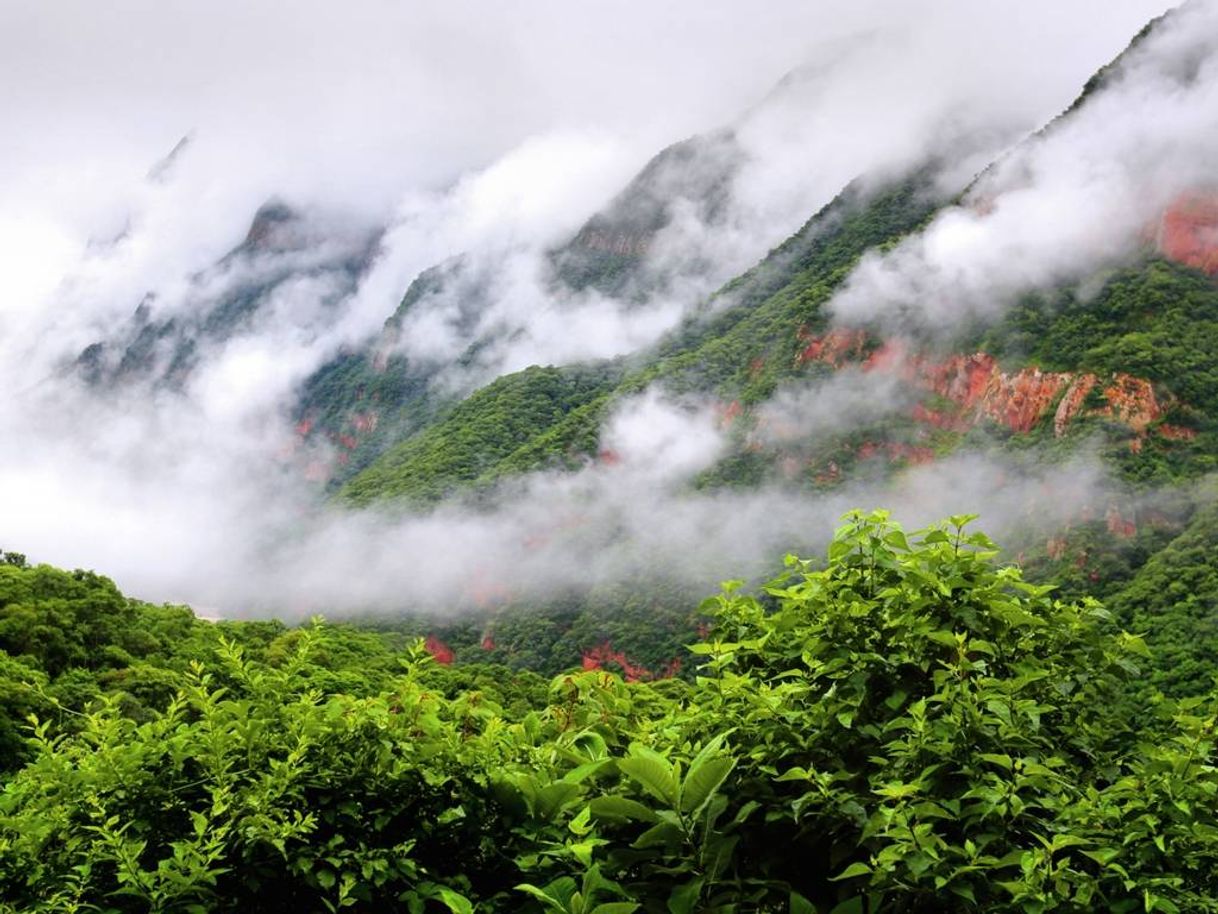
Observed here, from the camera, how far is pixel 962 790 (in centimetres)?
292

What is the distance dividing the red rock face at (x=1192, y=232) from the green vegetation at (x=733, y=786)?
10510 centimetres

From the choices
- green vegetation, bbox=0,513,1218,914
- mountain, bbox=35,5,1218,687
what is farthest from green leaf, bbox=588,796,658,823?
mountain, bbox=35,5,1218,687

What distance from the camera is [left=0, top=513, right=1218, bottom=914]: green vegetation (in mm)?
2625

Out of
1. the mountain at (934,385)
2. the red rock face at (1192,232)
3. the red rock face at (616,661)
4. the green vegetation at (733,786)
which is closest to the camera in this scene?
the green vegetation at (733,786)

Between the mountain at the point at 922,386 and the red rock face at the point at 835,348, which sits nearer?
the mountain at the point at 922,386

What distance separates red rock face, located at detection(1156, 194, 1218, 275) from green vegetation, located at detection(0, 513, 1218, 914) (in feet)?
345

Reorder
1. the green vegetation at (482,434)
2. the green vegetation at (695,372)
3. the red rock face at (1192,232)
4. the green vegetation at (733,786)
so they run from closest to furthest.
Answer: the green vegetation at (733,786) < the red rock face at (1192,232) < the green vegetation at (695,372) < the green vegetation at (482,434)

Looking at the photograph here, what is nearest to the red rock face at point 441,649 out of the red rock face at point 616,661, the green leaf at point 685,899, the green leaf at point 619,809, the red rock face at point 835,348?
the red rock face at point 616,661

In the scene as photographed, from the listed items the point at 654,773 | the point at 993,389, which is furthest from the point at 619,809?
the point at 993,389

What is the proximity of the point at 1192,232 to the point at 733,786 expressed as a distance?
371ft

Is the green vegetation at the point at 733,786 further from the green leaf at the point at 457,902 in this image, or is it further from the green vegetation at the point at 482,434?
the green vegetation at the point at 482,434

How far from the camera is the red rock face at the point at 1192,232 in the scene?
298 feet

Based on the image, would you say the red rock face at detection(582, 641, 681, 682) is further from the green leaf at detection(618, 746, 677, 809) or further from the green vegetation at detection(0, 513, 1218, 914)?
the green leaf at detection(618, 746, 677, 809)

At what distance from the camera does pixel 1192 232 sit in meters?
94.2
